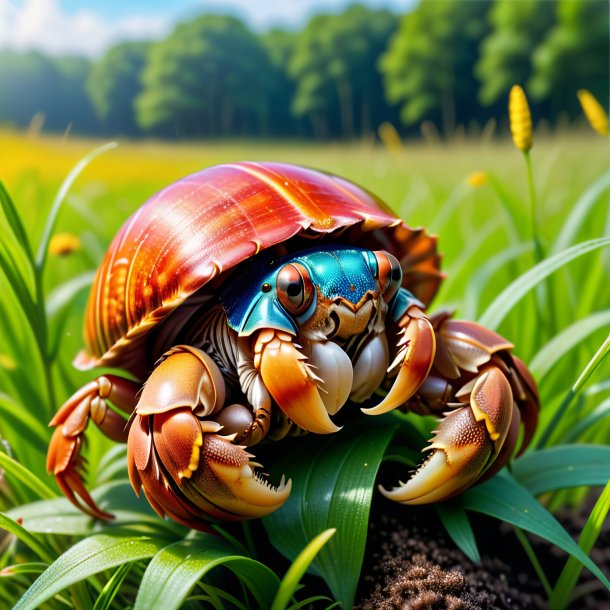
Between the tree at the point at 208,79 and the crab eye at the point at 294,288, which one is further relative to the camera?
the tree at the point at 208,79

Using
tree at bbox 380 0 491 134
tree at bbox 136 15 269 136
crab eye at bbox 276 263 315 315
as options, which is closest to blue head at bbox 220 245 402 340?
crab eye at bbox 276 263 315 315

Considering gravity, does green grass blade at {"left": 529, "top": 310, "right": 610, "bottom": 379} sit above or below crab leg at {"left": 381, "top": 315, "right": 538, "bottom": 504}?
below

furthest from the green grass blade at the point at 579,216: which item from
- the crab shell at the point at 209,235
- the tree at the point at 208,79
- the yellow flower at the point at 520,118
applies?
the tree at the point at 208,79

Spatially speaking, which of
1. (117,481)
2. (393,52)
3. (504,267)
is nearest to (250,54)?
(393,52)

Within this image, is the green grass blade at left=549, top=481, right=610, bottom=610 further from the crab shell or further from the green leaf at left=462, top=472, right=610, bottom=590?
the crab shell

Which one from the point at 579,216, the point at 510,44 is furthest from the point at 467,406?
the point at 510,44

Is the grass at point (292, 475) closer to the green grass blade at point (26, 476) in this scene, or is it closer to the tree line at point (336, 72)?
the green grass blade at point (26, 476)
